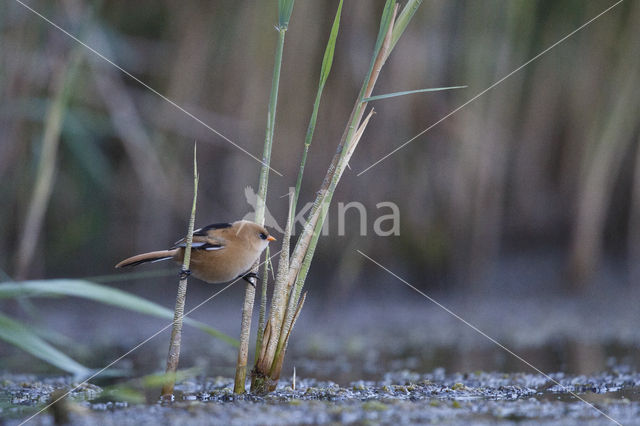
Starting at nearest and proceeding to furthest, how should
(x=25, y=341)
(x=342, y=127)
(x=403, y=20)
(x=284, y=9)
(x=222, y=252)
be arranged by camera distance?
(x=284, y=9) → (x=403, y=20) → (x=25, y=341) → (x=222, y=252) → (x=342, y=127)

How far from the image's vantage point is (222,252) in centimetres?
298

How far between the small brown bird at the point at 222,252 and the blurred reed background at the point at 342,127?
213cm

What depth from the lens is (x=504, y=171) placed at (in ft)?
18.4

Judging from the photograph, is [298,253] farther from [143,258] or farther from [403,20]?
[403,20]

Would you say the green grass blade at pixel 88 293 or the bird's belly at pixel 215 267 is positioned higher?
the bird's belly at pixel 215 267

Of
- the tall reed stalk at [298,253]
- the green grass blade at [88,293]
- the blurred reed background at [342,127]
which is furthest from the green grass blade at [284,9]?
the blurred reed background at [342,127]

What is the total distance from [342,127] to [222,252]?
2.79m

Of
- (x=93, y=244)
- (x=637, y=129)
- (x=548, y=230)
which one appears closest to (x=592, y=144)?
(x=637, y=129)

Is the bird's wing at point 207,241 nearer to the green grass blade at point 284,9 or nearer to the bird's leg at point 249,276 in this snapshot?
the bird's leg at point 249,276

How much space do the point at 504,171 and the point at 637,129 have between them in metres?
0.96

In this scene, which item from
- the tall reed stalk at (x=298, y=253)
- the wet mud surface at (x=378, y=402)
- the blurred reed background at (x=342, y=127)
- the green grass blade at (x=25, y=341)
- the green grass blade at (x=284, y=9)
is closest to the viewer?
the wet mud surface at (x=378, y=402)

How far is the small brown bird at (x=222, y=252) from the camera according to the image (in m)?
2.98

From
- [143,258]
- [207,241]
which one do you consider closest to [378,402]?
[207,241]

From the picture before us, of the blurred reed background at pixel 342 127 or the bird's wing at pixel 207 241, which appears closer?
the bird's wing at pixel 207 241
